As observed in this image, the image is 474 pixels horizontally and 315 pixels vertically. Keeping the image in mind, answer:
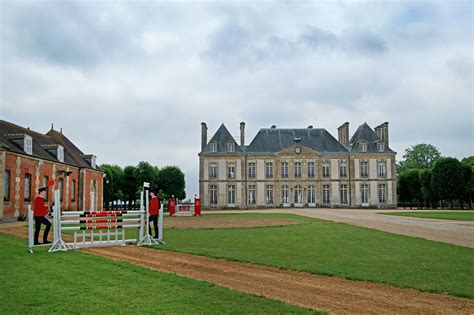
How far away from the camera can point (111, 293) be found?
6191 millimetres

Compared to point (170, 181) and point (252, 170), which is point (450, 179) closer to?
point (252, 170)

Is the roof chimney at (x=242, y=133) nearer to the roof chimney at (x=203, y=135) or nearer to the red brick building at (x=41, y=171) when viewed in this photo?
the roof chimney at (x=203, y=135)

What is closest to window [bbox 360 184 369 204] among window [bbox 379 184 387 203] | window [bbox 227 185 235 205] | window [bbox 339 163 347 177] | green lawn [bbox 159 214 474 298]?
window [bbox 379 184 387 203]

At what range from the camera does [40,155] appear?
1149 inches

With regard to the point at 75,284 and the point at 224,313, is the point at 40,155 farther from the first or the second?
the point at 224,313

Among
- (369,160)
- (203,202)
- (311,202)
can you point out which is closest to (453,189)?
(369,160)

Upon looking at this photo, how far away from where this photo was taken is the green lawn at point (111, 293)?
538 centimetres

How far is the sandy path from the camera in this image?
5.75 metres

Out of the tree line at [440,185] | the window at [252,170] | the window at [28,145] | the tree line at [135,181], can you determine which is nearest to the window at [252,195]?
the window at [252,170]

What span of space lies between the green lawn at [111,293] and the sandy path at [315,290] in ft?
1.61

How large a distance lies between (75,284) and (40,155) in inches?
982

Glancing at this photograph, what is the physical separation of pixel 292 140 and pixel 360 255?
146 ft

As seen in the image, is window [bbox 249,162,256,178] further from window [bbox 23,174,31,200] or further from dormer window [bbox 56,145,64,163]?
window [bbox 23,174,31,200]

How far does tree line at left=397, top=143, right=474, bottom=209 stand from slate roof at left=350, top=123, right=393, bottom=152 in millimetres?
6761
